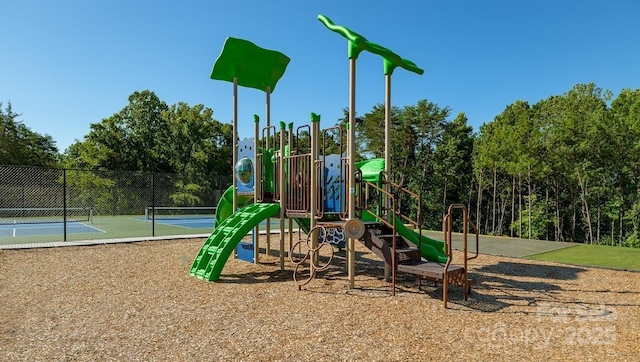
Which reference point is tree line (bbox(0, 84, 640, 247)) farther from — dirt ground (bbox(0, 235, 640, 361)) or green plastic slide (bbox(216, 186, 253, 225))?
green plastic slide (bbox(216, 186, 253, 225))

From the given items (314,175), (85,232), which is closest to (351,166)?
(314,175)

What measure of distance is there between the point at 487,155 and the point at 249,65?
1690 centimetres

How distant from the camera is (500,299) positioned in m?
6.04

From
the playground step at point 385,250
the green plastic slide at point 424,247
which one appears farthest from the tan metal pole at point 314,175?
the green plastic slide at point 424,247

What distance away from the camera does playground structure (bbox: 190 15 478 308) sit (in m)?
6.32

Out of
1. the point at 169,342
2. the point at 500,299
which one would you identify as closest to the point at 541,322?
the point at 500,299

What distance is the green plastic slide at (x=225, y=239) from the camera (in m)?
7.14

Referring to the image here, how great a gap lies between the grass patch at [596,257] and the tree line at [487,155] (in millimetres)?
8091

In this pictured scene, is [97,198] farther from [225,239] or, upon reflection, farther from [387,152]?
[387,152]

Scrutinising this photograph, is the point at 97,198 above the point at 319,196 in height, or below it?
below

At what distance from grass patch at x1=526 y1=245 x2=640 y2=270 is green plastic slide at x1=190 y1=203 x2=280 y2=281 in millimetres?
6952

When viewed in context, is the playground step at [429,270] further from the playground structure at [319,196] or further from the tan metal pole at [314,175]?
the tan metal pole at [314,175]

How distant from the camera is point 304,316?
4957 millimetres

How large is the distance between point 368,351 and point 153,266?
618cm
